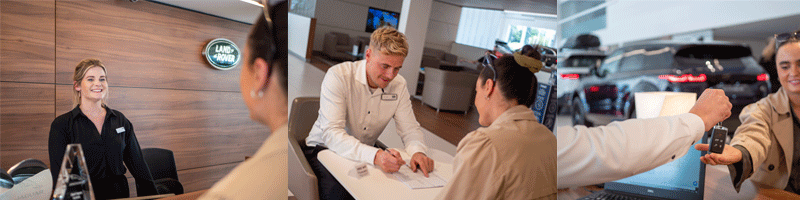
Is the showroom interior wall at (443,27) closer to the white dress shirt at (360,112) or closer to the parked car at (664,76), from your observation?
the white dress shirt at (360,112)

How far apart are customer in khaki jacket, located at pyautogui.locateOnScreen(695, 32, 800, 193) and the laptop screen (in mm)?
80

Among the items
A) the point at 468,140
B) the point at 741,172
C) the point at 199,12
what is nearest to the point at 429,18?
the point at 468,140

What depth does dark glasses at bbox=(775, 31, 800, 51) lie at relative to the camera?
1.05 metres

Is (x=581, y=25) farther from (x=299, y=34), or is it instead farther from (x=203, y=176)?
(x=203, y=176)

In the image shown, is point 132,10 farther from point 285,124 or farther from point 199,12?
point 285,124

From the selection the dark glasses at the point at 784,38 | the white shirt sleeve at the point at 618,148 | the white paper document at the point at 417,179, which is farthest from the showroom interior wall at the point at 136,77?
the dark glasses at the point at 784,38

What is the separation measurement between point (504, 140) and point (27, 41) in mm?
1252

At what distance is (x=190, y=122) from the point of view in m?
1.49

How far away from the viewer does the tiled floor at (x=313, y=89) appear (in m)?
1.22

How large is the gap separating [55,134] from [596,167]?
5.25 ft

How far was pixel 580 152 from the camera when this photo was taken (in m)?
1.53

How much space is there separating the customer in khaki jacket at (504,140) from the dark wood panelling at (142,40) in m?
0.86

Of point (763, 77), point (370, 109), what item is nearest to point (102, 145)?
point (370, 109)

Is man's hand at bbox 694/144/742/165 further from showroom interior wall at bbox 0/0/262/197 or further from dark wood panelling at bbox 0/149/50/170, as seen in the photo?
dark wood panelling at bbox 0/149/50/170
